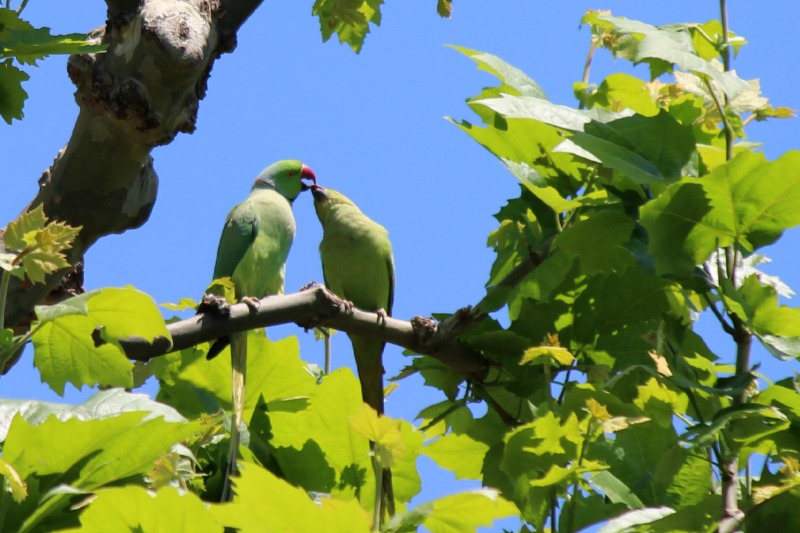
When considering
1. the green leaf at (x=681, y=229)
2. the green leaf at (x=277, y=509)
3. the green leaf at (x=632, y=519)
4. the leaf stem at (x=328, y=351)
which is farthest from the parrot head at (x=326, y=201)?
the green leaf at (x=277, y=509)

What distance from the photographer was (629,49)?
204 centimetres

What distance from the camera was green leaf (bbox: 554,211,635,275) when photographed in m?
2.13

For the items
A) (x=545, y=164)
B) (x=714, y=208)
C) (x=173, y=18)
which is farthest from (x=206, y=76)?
(x=714, y=208)

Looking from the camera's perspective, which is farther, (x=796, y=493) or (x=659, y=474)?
(x=659, y=474)

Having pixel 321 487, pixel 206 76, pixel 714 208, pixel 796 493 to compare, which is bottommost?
pixel 796 493

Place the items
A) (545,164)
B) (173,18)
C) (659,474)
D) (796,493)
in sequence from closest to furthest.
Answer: (796,493) → (659,474) → (545,164) → (173,18)

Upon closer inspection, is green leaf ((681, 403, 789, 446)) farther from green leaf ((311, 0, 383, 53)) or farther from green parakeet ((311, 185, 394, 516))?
green parakeet ((311, 185, 394, 516))

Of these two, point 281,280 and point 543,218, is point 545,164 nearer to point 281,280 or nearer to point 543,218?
point 543,218

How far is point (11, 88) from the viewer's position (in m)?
2.55

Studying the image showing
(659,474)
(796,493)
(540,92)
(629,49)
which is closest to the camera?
(796,493)

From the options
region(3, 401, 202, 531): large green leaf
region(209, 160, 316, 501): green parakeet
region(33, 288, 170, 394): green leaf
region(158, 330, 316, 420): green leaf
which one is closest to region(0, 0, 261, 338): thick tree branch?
region(158, 330, 316, 420): green leaf

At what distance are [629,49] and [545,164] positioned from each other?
45 centimetres

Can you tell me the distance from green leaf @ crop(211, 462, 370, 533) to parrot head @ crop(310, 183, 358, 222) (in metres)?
3.79

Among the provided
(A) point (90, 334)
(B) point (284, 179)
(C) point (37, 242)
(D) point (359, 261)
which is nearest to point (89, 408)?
(A) point (90, 334)
